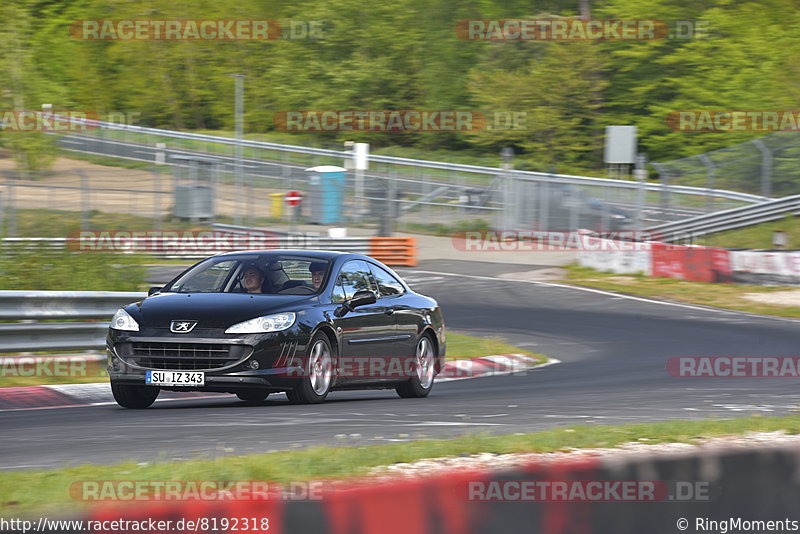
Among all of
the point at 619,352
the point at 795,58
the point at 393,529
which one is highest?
the point at 795,58

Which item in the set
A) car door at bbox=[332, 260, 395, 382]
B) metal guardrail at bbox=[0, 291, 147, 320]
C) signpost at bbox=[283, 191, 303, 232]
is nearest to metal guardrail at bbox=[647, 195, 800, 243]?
signpost at bbox=[283, 191, 303, 232]

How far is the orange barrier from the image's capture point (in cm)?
3225

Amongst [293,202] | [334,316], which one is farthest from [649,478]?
[293,202]

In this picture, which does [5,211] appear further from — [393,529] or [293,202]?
[393,529]

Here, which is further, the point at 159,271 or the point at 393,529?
the point at 159,271

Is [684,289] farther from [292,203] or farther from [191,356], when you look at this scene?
[191,356]

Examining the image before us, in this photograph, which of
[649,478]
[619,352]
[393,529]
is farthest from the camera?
[619,352]

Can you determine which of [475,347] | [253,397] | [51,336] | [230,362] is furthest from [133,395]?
[475,347]

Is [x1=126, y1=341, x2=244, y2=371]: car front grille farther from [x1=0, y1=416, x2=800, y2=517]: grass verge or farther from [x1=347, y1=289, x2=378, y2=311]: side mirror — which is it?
[x1=0, y1=416, x2=800, y2=517]: grass verge

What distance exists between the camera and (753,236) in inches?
1315

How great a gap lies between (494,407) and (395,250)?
2244 cm

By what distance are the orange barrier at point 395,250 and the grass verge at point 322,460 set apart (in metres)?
24.5

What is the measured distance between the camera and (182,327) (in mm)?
9820

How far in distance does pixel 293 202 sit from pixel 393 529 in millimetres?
30029
